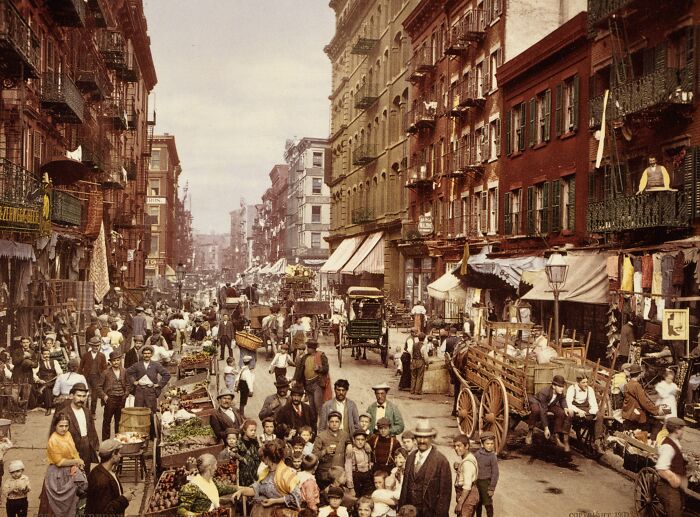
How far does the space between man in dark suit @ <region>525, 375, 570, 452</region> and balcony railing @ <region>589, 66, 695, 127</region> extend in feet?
32.1

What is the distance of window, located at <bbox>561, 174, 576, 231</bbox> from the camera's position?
24859 millimetres

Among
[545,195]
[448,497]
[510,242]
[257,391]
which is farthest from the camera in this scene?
[510,242]

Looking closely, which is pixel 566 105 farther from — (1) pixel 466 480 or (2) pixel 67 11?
(1) pixel 466 480

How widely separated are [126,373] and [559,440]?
7.90 meters

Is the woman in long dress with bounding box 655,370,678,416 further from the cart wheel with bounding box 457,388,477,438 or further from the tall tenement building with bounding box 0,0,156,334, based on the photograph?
the tall tenement building with bounding box 0,0,156,334

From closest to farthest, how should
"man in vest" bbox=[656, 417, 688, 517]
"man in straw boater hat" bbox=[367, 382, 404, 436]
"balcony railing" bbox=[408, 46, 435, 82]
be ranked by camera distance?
"man in vest" bbox=[656, 417, 688, 517]
"man in straw boater hat" bbox=[367, 382, 404, 436]
"balcony railing" bbox=[408, 46, 435, 82]

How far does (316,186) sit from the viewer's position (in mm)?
86875

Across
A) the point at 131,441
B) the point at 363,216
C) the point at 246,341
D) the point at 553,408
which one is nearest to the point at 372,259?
the point at 363,216

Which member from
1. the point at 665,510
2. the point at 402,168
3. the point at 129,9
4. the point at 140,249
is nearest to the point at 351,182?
the point at 402,168

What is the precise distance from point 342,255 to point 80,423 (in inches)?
1774

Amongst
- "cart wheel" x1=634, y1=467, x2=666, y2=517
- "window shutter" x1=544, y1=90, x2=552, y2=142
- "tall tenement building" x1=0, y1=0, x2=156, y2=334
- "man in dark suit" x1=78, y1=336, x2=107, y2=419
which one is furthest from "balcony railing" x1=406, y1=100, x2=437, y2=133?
"cart wheel" x1=634, y1=467, x2=666, y2=517

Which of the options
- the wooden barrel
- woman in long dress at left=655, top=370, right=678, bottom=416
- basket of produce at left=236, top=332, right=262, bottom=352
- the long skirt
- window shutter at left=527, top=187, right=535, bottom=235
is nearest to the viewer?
the long skirt

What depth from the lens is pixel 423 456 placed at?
8234 mm

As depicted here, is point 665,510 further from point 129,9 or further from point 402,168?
point 129,9
